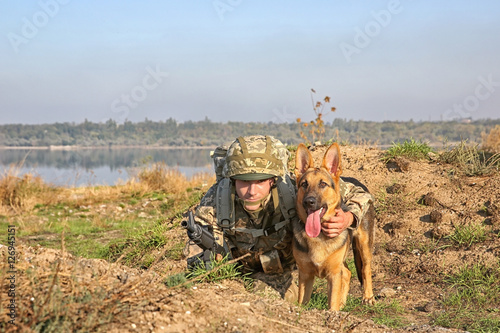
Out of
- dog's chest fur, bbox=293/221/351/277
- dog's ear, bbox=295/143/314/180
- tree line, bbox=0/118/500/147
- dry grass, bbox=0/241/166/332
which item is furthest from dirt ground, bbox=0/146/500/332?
tree line, bbox=0/118/500/147

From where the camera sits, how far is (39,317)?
2.91 meters

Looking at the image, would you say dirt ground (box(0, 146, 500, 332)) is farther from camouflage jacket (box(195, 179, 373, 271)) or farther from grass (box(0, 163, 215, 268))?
grass (box(0, 163, 215, 268))

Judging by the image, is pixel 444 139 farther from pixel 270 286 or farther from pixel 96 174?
pixel 96 174

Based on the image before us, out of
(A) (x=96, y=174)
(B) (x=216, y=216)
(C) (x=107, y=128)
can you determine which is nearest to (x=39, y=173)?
(A) (x=96, y=174)

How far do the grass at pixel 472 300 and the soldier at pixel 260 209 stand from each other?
168cm

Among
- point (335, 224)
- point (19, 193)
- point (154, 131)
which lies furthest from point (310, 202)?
point (154, 131)

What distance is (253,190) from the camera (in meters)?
5.29

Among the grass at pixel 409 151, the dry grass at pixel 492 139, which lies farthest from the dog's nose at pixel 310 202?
the dry grass at pixel 492 139

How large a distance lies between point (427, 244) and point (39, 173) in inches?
532

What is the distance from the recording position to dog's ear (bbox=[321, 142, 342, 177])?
200 inches

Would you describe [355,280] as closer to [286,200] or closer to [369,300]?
[369,300]

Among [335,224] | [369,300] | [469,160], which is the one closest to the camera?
[335,224]

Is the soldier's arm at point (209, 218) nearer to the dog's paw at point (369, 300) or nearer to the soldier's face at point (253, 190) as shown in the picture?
the soldier's face at point (253, 190)

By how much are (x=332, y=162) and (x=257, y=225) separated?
123 cm
